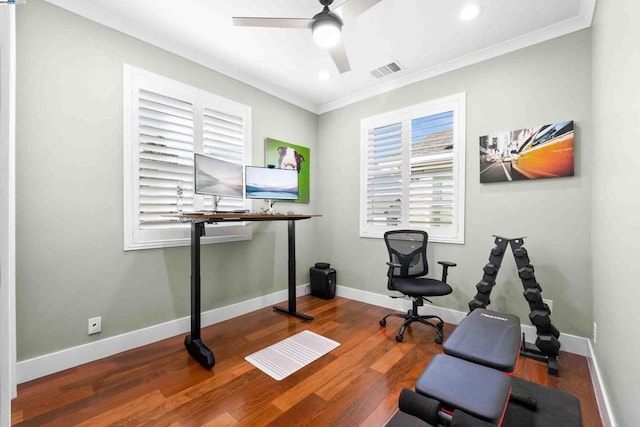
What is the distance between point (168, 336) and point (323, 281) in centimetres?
196

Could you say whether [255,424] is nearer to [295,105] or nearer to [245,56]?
[245,56]

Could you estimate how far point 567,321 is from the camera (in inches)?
97.9

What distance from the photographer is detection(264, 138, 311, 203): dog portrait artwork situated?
376cm

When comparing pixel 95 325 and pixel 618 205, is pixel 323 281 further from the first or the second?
pixel 618 205

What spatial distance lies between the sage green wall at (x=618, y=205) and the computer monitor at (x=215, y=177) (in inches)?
105

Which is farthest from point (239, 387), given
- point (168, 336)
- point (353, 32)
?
point (353, 32)

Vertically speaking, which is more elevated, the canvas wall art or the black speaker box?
the canvas wall art

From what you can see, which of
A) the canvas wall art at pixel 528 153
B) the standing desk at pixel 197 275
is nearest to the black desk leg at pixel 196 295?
the standing desk at pixel 197 275

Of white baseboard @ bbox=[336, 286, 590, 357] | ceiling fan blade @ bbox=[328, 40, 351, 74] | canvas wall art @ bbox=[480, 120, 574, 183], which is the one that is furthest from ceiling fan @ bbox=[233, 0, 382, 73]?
white baseboard @ bbox=[336, 286, 590, 357]

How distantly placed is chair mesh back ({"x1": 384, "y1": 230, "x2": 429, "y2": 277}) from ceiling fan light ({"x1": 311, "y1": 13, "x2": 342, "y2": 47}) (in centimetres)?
212

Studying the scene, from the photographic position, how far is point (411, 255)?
3.11 m

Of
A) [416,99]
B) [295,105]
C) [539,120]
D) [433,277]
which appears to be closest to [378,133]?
[416,99]

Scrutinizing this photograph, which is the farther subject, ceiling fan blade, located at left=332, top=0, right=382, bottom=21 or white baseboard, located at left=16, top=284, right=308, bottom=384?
white baseboard, located at left=16, top=284, right=308, bottom=384

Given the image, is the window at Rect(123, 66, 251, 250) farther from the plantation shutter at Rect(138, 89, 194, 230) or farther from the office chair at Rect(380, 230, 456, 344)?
the office chair at Rect(380, 230, 456, 344)
